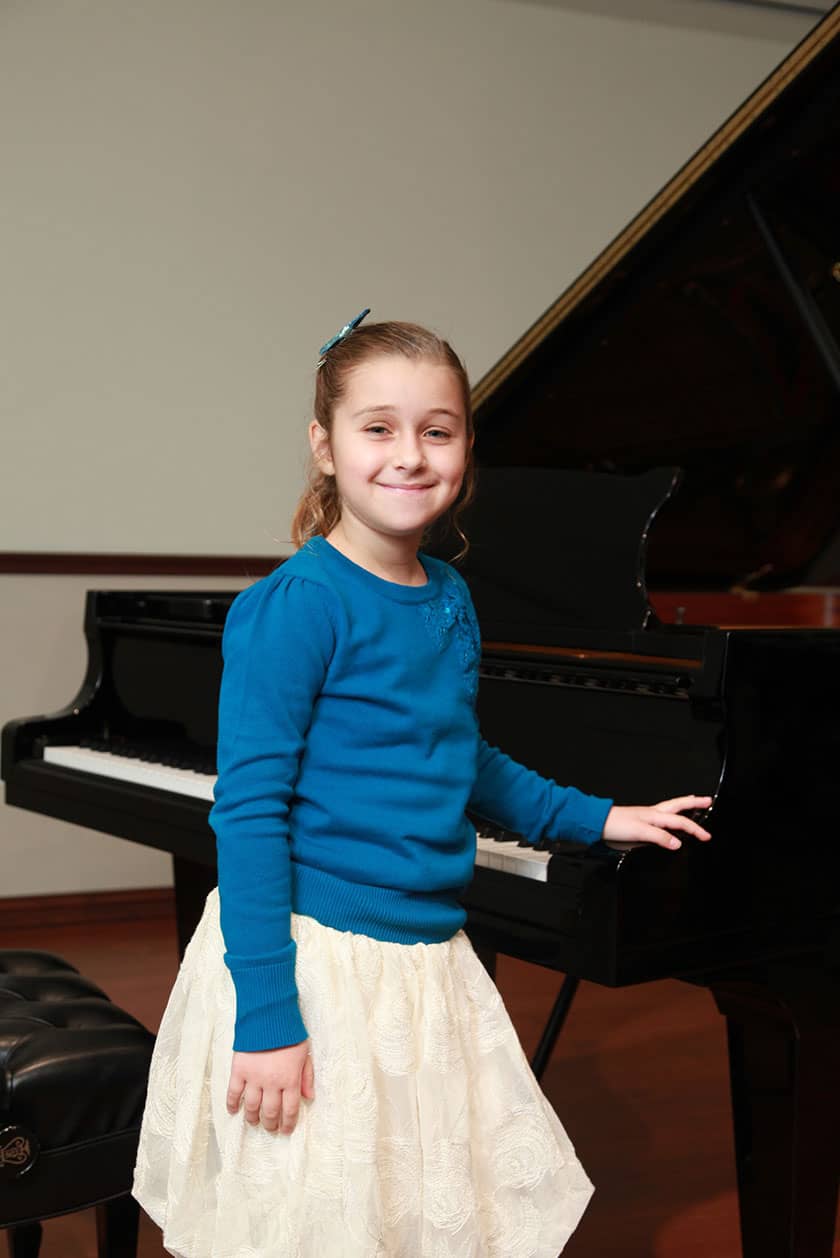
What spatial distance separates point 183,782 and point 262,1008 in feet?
4.29

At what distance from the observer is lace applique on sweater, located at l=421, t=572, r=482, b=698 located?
139 centimetres

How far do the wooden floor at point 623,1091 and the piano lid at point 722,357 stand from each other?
125 centimetres

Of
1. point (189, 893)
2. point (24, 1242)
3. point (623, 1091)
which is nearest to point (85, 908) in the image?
point (189, 893)

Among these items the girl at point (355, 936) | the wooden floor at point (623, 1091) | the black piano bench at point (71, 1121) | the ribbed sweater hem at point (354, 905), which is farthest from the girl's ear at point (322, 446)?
the wooden floor at point (623, 1091)

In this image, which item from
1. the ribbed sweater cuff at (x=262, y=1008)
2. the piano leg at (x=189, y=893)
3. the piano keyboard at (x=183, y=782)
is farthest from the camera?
the piano leg at (x=189, y=893)

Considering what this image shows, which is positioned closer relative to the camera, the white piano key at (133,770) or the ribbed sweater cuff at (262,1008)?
the ribbed sweater cuff at (262,1008)

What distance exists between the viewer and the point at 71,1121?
1.74 metres

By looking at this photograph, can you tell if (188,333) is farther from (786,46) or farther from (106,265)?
(786,46)

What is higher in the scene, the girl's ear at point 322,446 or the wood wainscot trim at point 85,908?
the girl's ear at point 322,446

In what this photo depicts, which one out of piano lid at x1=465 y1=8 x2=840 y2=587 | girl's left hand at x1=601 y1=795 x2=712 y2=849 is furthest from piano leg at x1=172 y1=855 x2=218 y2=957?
girl's left hand at x1=601 y1=795 x2=712 y2=849

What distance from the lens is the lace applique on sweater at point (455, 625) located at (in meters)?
1.39

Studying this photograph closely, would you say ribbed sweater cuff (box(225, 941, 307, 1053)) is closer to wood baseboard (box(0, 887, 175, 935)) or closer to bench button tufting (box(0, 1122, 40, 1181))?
bench button tufting (box(0, 1122, 40, 1181))

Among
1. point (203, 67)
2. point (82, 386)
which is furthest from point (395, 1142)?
point (203, 67)

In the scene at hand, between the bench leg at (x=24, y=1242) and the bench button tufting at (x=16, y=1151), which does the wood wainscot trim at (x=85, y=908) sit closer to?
the bench leg at (x=24, y=1242)
